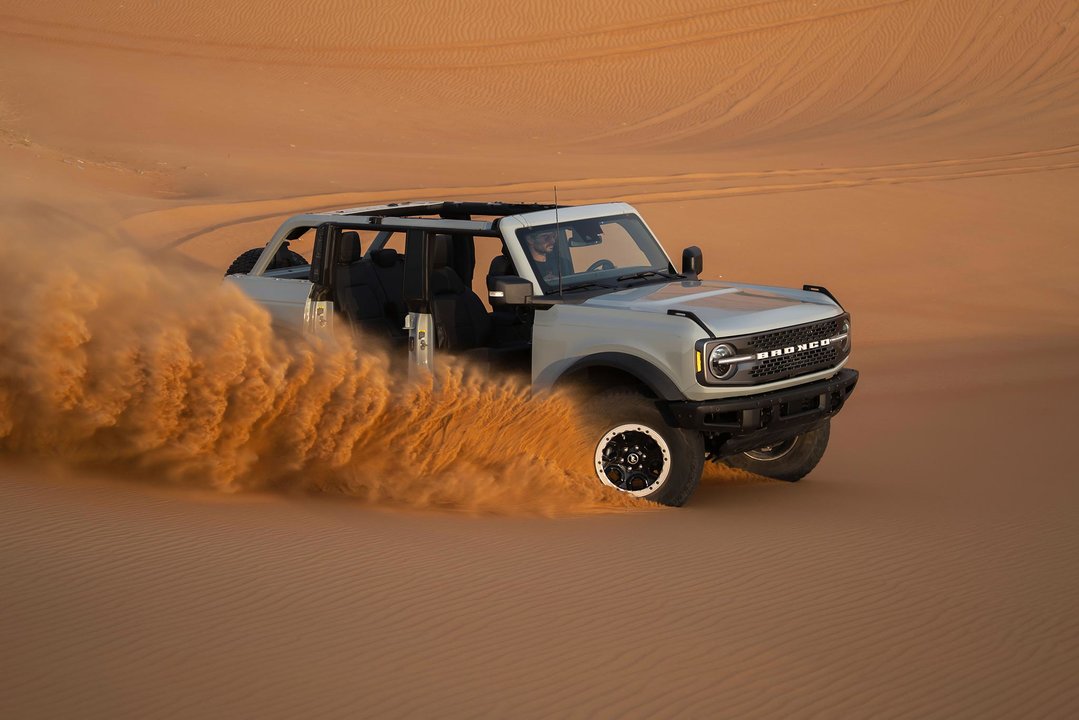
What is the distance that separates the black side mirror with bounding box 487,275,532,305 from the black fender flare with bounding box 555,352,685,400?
0.53m

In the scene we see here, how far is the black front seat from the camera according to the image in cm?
859

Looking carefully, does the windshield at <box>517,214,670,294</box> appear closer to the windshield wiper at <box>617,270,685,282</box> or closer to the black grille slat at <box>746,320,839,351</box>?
the windshield wiper at <box>617,270,685,282</box>

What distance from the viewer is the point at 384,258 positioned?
925cm

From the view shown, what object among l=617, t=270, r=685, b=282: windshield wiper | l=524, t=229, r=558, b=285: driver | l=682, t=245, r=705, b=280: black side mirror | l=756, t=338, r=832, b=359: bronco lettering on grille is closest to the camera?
l=756, t=338, r=832, b=359: bronco lettering on grille

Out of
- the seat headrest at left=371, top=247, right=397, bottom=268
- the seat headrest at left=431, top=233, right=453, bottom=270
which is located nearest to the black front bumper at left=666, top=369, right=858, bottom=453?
the seat headrest at left=431, top=233, right=453, bottom=270

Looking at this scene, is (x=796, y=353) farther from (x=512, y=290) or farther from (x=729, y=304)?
(x=512, y=290)

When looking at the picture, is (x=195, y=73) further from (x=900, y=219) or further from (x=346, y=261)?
(x=346, y=261)

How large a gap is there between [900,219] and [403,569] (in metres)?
19.1

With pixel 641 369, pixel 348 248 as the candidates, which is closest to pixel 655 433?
pixel 641 369

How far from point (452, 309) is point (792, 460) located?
271 cm

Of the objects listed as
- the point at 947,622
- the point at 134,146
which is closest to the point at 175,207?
the point at 134,146

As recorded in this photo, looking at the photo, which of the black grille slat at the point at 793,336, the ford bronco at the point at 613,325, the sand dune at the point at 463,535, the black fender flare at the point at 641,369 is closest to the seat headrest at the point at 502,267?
the ford bronco at the point at 613,325

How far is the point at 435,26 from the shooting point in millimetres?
47719

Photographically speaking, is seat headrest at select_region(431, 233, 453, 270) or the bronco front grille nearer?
the bronco front grille
